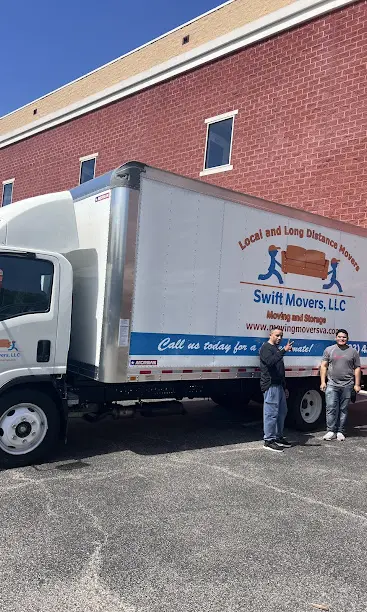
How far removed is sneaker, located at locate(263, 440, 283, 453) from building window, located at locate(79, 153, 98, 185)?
16.0 meters

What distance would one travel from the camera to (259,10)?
15.1 m

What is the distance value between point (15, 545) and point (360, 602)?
2.54m

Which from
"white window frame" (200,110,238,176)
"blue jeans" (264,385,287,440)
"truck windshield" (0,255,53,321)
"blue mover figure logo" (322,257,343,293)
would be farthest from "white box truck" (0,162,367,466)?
"white window frame" (200,110,238,176)

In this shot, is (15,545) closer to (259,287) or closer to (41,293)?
(41,293)

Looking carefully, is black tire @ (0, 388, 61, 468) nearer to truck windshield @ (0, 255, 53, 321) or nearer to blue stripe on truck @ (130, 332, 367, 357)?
truck windshield @ (0, 255, 53, 321)

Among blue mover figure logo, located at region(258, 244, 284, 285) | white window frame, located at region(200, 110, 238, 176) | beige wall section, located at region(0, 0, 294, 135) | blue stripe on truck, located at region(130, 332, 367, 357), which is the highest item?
beige wall section, located at region(0, 0, 294, 135)

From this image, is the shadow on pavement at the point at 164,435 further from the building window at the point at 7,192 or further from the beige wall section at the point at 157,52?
the building window at the point at 7,192

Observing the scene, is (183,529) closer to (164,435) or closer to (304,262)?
(164,435)

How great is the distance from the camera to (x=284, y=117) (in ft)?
46.3

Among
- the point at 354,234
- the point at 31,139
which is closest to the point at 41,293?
the point at 354,234

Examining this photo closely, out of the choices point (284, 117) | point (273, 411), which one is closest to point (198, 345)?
point (273, 411)

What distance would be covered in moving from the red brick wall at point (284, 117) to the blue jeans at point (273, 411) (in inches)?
283

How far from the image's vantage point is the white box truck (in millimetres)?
5758

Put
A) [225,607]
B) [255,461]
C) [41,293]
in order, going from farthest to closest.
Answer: [255,461] → [41,293] → [225,607]
